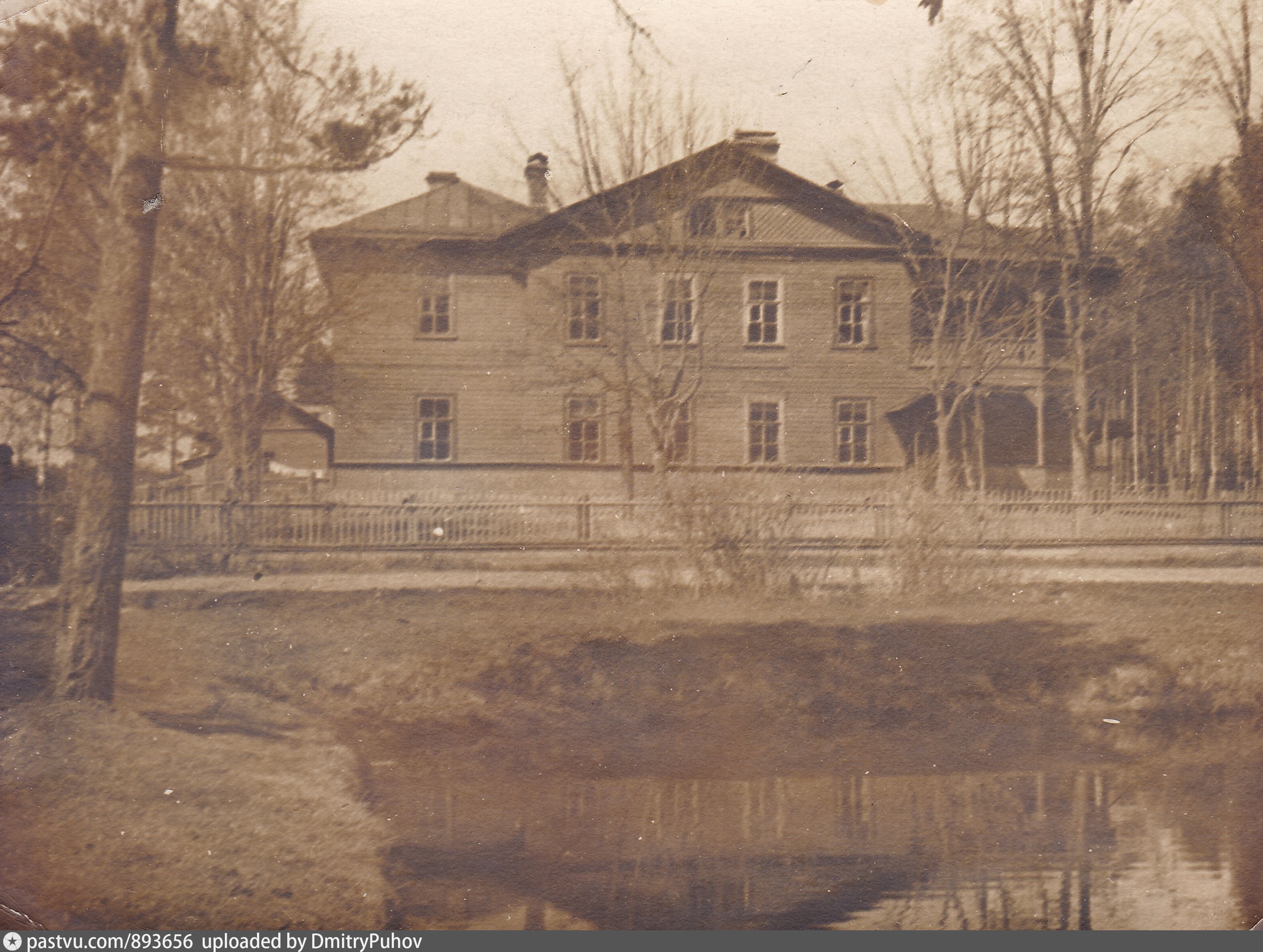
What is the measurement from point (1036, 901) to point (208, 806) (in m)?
3.42

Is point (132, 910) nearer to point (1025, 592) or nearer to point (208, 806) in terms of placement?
point (208, 806)

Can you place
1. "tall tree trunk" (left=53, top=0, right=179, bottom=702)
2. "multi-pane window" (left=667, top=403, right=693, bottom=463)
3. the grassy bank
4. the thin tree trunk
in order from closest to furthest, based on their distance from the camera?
the grassy bank
"tall tree trunk" (left=53, top=0, right=179, bottom=702)
"multi-pane window" (left=667, top=403, right=693, bottom=463)
the thin tree trunk

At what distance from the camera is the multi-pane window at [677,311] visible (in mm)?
3506

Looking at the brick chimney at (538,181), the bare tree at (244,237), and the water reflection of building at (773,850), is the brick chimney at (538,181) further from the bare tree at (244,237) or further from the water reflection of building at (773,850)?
the water reflection of building at (773,850)

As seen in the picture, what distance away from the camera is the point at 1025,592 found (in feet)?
11.9

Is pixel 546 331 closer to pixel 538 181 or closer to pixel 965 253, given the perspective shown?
pixel 538 181

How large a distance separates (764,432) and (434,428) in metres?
1.40

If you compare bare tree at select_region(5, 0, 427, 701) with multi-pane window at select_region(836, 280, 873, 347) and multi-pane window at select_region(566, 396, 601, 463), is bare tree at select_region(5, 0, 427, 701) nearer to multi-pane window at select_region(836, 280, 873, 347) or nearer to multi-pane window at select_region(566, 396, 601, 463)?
multi-pane window at select_region(566, 396, 601, 463)

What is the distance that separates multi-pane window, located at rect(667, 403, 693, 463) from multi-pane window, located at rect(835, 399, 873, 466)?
0.63 meters

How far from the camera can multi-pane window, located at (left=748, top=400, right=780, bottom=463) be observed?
11.5 ft

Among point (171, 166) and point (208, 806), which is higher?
point (171, 166)

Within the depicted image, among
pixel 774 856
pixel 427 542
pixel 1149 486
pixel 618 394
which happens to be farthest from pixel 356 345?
pixel 1149 486

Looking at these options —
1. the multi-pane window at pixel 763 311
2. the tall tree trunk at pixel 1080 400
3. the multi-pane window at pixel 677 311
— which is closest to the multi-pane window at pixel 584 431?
the multi-pane window at pixel 677 311

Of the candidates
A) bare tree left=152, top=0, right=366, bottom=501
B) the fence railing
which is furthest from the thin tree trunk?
bare tree left=152, top=0, right=366, bottom=501
